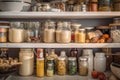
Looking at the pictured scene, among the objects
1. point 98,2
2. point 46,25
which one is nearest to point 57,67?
point 46,25

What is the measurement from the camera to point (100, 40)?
5.16ft

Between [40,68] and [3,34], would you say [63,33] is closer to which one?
[40,68]

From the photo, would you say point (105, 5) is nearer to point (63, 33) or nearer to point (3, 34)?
point (63, 33)

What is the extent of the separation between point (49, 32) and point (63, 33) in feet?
0.37

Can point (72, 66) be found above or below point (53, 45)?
below

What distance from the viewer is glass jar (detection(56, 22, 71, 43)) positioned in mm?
1519

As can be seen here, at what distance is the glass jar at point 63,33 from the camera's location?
4.98 feet

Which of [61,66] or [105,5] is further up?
[105,5]

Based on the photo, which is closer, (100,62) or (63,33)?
(63,33)

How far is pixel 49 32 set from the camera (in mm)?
1543

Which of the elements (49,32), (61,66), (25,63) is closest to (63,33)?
(49,32)

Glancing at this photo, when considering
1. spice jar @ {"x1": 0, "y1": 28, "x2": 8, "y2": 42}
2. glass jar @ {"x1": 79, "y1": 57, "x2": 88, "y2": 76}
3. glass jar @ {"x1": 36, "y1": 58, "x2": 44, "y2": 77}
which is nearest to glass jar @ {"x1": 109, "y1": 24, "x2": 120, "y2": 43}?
glass jar @ {"x1": 79, "y1": 57, "x2": 88, "y2": 76}

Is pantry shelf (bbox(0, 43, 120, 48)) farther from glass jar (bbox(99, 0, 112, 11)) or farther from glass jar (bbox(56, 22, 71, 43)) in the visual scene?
Answer: glass jar (bbox(99, 0, 112, 11))

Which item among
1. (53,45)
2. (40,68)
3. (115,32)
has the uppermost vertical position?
(115,32)
